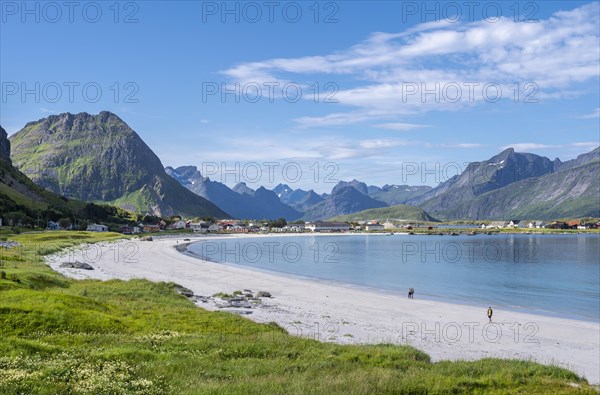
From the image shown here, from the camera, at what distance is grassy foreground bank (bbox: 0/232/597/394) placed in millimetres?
17578

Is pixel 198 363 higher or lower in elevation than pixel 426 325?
higher

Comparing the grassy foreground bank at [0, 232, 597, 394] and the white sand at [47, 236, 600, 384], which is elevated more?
the grassy foreground bank at [0, 232, 597, 394]

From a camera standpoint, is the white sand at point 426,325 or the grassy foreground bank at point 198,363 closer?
the grassy foreground bank at point 198,363

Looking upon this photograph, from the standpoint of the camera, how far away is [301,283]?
82938 millimetres

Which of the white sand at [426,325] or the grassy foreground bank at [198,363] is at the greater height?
the grassy foreground bank at [198,363]

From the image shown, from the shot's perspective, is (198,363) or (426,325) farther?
(426,325)

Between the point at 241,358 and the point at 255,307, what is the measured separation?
94.2ft

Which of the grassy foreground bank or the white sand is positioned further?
the white sand

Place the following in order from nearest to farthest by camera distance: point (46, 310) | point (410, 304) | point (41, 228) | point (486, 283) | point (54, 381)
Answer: point (54, 381), point (46, 310), point (410, 304), point (486, 283), point (41, 228)

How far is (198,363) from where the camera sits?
21344 millimetres

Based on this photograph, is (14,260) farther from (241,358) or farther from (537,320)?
(537,320)

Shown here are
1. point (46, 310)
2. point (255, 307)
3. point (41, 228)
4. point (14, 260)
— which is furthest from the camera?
point (41, 228)

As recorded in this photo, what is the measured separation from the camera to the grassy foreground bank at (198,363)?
17578 mm

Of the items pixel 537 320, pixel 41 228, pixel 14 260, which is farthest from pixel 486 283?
pixel 41 228
